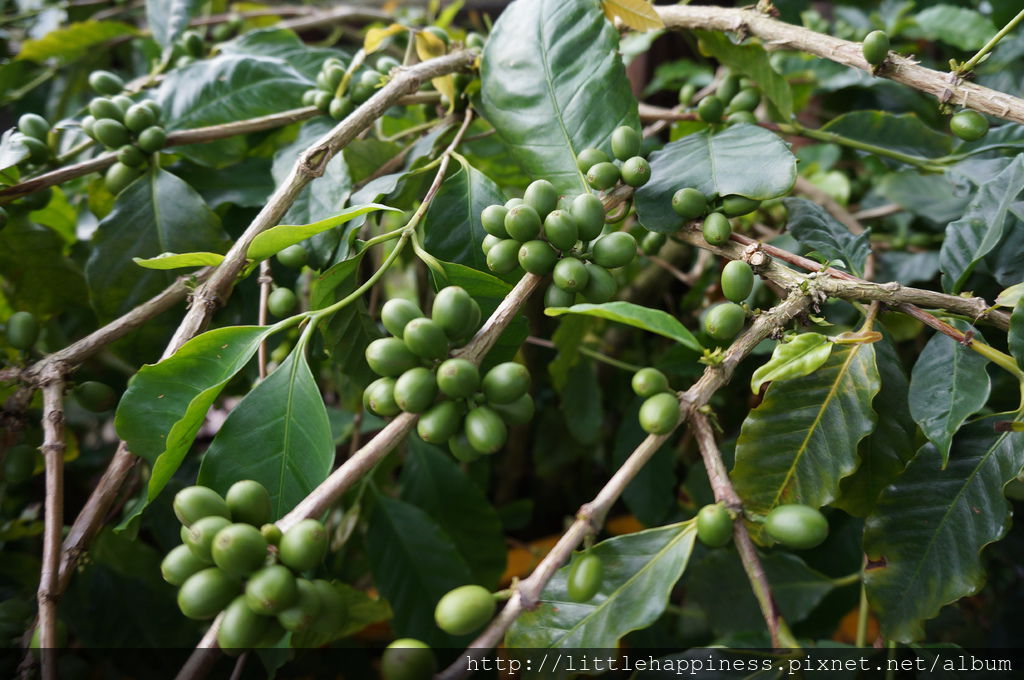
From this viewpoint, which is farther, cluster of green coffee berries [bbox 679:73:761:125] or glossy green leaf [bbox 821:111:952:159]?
glossy green leaf [bbox 821:111:952:159]

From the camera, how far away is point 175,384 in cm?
62

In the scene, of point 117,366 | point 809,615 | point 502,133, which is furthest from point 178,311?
point 809,615

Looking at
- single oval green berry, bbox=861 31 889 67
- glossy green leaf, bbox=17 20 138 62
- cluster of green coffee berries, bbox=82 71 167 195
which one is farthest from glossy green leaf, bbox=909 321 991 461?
glossy green leaf, bbox=17 20 138 62

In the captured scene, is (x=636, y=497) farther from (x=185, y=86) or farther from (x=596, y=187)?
(x=185, y=86)

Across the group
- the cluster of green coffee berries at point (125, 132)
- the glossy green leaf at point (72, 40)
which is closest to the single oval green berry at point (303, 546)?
the cluster of green coffee berries at point (125, 132)

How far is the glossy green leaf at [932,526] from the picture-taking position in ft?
Result: 2.15

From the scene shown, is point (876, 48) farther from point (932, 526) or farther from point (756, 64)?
point (932, 526)

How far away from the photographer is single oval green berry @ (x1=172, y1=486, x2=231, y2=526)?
1.58ft

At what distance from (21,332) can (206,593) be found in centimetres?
55

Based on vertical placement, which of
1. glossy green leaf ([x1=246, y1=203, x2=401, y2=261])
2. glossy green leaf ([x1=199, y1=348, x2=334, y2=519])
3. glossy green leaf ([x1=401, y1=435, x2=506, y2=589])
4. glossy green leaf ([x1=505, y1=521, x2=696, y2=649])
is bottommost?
glossy green leaf ([x1=401, y1=435, x2=506, y2=589])

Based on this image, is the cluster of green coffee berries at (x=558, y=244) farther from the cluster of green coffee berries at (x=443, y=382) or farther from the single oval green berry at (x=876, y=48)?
the single oval green berry at (x=876, y=48)

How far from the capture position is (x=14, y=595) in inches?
37.8

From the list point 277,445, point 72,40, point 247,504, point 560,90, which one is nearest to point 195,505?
point 247,504

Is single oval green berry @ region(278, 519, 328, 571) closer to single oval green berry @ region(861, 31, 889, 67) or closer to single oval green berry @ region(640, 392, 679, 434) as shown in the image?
single oval green berry @ region(640, 392, 679, 434)
